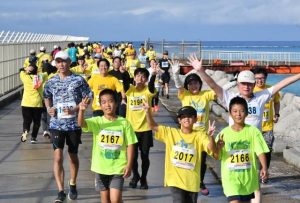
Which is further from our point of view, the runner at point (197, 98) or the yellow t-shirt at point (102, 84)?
the yellow t-shirt at point (102, 84)

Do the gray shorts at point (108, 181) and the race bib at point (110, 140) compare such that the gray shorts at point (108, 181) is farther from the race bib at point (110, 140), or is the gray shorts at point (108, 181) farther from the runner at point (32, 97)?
the runner at point (32, 97)

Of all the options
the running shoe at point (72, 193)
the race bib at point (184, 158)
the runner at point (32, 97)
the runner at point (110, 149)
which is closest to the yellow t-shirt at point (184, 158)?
the race bib at point (184, 158)

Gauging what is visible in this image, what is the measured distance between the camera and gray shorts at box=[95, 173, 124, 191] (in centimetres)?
673

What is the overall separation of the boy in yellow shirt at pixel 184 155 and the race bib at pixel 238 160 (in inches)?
10.0

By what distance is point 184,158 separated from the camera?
6371 mm

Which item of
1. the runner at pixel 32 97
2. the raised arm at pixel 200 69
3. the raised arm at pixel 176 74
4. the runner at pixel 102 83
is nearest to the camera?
the raised arm at pixel 200 69

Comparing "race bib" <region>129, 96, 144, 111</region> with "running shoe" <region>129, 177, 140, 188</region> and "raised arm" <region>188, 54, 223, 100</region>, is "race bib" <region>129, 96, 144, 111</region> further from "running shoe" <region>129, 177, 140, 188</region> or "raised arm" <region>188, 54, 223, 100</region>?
"raised arm" <region>188, 54, 223, 100</region>

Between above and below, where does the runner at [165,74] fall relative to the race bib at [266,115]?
above

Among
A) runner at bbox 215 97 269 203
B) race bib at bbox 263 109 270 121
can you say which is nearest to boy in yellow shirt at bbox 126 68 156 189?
race bib at bbox 263 109 270 121

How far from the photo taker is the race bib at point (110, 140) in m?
6.80

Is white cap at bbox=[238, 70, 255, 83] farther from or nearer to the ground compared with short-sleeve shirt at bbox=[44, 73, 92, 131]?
farther from the ground

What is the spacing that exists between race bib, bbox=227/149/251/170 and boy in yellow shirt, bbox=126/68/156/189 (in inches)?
115

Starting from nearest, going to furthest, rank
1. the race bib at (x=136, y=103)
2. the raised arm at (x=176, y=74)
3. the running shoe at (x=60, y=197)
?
the running shoe at (x=60, y=197) → the raised arm at (x=176, y=74) → the race bib at (x=136, y=103)

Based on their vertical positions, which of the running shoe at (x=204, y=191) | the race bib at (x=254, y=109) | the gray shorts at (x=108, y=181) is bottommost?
the running shoe at (x=204, y=191)
